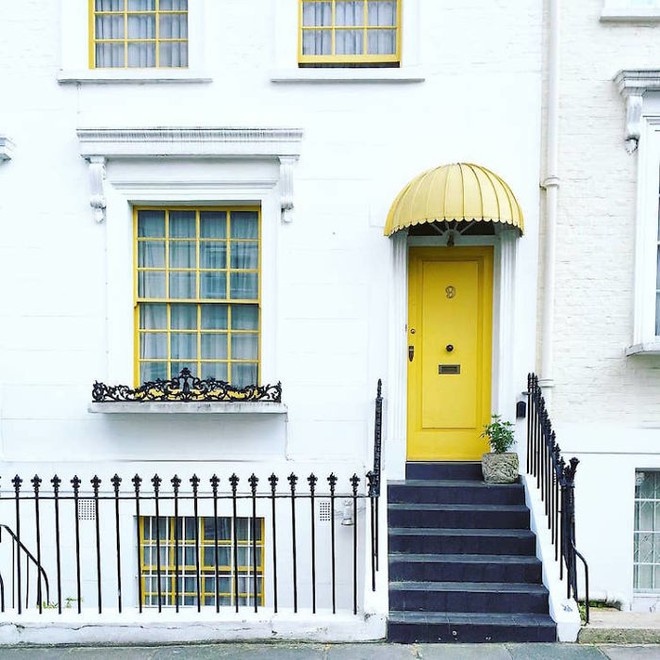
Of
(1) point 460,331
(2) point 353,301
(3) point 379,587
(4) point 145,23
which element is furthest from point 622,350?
(4) point 145,23

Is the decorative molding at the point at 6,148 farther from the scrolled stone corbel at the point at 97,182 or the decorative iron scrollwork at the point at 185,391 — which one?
the decorative iron scrollwork at the point at 185,391

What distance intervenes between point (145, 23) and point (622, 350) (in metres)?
6.09

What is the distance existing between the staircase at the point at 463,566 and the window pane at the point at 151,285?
10.4 ft

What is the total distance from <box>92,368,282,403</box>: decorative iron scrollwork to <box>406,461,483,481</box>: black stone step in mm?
1619

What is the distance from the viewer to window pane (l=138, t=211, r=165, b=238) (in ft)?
20.9

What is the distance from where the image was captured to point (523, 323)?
613 centimetres

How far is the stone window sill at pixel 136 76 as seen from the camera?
609 cm

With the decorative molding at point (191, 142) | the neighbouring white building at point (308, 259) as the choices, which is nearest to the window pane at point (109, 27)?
the neighbouring white building at point (308, 259)

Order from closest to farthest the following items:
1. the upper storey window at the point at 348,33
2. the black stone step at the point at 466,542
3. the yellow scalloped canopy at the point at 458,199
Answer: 1. the black stone step at the point at 466,542
2. the yellow scalloped canopy at the point at 458,199
3. the upper storey window at the point at 348,33

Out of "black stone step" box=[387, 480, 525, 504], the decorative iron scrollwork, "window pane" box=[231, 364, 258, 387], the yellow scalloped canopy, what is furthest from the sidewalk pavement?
the yellow scalloped canopy

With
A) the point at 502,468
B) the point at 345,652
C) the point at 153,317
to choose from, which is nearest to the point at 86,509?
the point at 153,317

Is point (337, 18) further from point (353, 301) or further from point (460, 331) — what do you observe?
point (460, 331)

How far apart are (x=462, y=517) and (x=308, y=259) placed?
9.65ft

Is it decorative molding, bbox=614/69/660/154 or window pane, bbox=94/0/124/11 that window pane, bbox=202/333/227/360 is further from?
decorative molding, bbox=614/69/660/154
